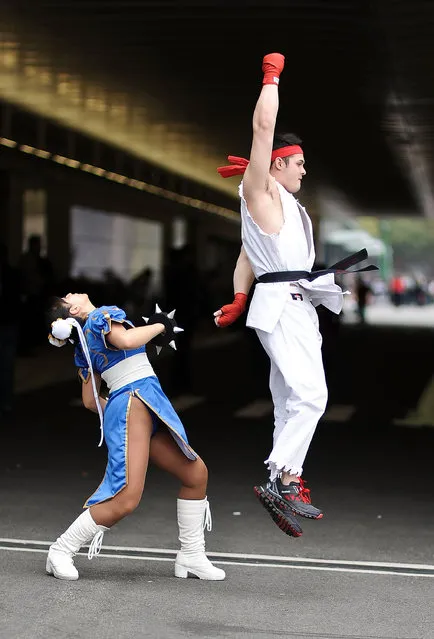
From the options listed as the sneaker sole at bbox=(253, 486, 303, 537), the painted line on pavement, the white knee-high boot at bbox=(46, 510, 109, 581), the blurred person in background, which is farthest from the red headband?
the blurred person in background

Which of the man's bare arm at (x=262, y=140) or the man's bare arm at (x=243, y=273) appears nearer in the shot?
the man's bare arm at (x=262, y=140)

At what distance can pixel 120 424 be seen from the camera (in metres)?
6.46

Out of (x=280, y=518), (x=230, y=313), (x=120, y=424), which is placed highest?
(x=230, y=313)

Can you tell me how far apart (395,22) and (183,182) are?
79.1ft

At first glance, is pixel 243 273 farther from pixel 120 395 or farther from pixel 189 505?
pixel 189 505

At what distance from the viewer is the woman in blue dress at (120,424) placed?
253 inches

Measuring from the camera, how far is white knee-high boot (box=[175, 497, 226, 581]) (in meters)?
6.65

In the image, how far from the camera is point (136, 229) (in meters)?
40.6

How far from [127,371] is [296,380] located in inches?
35.8

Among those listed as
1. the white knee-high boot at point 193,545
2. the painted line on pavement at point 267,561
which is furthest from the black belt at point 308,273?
the painted line on pavement at point 267,561

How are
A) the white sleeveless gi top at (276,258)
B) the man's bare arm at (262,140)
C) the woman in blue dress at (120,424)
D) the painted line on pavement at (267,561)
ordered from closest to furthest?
the man's bare arm at (262,140)
the white sleeveless gi top at (276,258)
the woman in blue dress at (120,424)
the painted line on pavement at (267,561)

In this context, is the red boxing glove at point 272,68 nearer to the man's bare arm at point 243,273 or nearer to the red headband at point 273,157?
the red headband at point 273,157

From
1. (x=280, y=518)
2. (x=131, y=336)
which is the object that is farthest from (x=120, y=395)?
(x=280, y=518)

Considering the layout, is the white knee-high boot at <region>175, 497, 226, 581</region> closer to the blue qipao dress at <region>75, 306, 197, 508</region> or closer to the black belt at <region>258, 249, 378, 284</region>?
the blue qipao dress at <region>75, 306, 197, 508</region>
